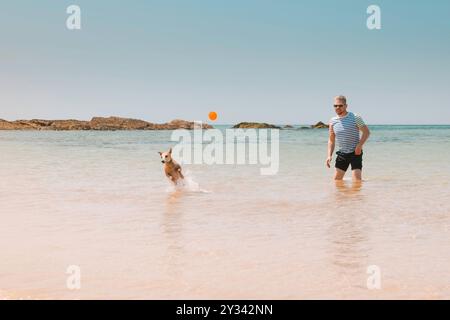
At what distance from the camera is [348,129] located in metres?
11.8

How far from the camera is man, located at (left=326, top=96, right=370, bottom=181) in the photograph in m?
11.7

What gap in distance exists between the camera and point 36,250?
5777 mm

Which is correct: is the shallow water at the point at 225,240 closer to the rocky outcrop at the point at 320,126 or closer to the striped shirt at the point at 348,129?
the striped shirt at the point at 348,129

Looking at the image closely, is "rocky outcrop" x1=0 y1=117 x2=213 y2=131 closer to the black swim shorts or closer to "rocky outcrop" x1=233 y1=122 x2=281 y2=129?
"rocky outcrop" x1=233 y1=122 x2=281 y2=129

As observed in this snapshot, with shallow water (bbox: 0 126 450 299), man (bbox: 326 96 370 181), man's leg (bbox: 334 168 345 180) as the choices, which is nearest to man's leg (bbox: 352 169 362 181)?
man (bbox: 326 96 370 181)

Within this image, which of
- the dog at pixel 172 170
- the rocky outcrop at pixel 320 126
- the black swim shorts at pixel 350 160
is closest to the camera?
the dog at pixel 172 170

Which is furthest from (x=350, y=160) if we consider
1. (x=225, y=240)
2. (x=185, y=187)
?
(x=225, y=240)

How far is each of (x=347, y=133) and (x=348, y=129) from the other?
103mm

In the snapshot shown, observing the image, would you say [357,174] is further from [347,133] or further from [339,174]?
[347,133]

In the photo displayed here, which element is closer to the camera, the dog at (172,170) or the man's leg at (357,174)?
the dog at (172,170)

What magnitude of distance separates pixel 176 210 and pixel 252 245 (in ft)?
9.08

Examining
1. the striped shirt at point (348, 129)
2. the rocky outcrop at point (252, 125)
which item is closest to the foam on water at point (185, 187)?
the striped shirt at point (348, 129)

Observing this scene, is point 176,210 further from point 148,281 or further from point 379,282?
point 379,282

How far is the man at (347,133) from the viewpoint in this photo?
11.7 meters
